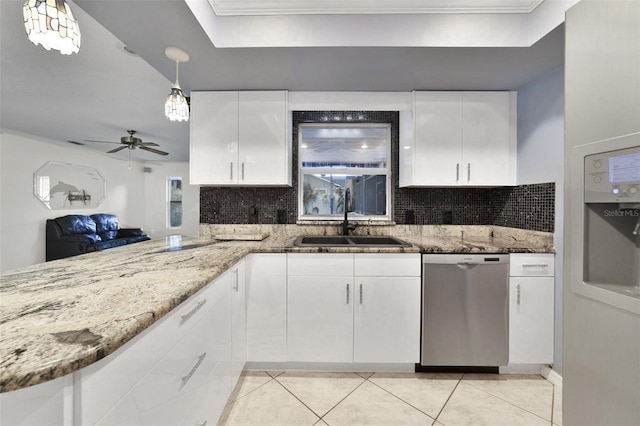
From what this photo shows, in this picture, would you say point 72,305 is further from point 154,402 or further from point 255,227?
point 255,227

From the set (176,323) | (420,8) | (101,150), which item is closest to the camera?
(176,323)

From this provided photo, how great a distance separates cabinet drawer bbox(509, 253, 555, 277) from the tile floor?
76 cm

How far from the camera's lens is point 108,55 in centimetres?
221

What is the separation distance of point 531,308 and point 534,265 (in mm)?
306

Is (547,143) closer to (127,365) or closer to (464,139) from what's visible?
(464,139)

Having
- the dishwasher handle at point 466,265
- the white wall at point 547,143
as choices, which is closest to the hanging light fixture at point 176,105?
the dishwasher handle at point 466,265

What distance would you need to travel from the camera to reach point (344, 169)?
101 inches

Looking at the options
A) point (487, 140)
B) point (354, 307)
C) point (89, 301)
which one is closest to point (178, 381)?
point (89, 301)

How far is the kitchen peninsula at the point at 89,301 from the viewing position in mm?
488

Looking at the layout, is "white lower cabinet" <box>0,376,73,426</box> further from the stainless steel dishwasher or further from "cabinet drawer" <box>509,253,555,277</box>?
"cabinet drawer" <box>509,253,555,277</box>

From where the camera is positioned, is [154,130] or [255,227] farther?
[154,130]

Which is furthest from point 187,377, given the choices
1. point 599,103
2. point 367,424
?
point 599,103

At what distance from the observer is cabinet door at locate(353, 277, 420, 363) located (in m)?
1.79

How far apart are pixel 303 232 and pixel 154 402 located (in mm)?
1735
